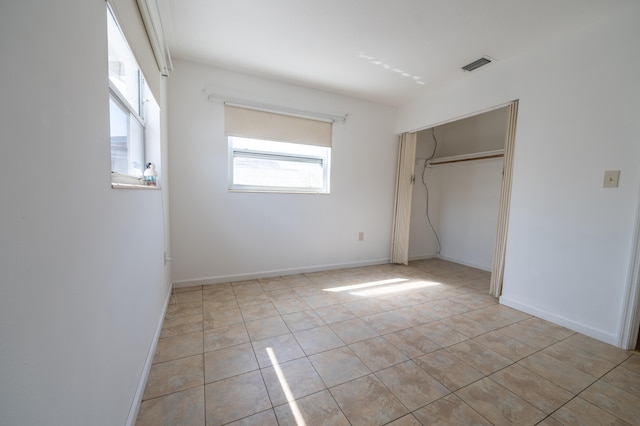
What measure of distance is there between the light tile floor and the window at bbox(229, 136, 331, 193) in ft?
4.42

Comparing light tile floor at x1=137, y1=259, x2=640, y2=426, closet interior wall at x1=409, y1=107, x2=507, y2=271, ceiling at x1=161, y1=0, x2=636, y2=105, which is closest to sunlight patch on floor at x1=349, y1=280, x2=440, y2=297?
light tile floor at x1=137, y1=259, x2=640, y2=426

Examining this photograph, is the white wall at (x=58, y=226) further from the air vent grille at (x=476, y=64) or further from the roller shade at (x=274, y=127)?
the air vent grille at (x=476, y=64)

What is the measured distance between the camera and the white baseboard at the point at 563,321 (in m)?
1.90

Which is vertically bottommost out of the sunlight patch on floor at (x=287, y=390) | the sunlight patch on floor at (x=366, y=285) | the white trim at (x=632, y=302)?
the sunlight patch on floor at (x=287, y=390)

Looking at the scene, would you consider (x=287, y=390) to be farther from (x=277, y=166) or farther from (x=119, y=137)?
(x=277, y=166)

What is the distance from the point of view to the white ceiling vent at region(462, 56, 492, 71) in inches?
95.7

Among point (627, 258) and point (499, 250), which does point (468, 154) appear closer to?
point (499, 250)

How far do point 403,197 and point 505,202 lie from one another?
141 cm

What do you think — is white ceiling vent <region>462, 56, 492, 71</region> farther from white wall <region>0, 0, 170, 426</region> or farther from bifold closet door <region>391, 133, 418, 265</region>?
white wall <region>0, 0, 170, 426</region>

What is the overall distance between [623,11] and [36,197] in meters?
3.39

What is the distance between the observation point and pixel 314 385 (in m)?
1.41

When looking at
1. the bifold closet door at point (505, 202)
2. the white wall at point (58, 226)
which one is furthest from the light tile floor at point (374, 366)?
the white wall at point (58, 226)

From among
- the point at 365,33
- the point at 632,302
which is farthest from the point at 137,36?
the point at 632,302

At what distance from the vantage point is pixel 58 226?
61 centimetres
